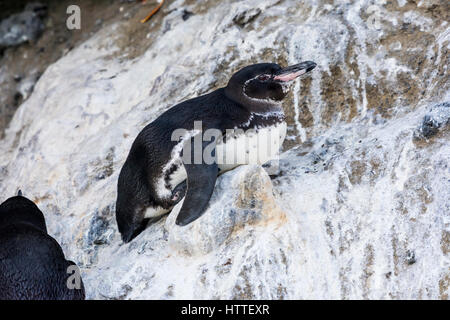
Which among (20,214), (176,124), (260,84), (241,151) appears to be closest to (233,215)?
(241,151)

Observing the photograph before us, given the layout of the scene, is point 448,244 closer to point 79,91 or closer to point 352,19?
point 352,19

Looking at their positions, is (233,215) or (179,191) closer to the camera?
(233,215)

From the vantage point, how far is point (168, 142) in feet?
15.1

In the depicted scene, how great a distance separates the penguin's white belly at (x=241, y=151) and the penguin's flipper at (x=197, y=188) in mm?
199

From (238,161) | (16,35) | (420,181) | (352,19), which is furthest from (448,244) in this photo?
(16,35)

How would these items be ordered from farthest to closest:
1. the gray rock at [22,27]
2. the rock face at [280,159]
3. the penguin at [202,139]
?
1. the gray rock at [22,27]
2. the penguin at [202,139]
3. the rock face at [280,159]

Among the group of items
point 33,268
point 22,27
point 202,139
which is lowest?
point 22,27

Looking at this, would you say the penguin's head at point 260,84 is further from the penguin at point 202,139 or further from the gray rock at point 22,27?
the gray rock at point 22,27

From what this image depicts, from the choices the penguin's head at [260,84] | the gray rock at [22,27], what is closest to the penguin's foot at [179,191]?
the penguin's head at [260,84]

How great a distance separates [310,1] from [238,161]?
1986 mm

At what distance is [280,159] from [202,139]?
2.65 ft

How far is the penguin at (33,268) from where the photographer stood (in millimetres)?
4297

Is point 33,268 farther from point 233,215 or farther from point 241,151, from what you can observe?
point 241,151

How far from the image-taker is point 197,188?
429cm
